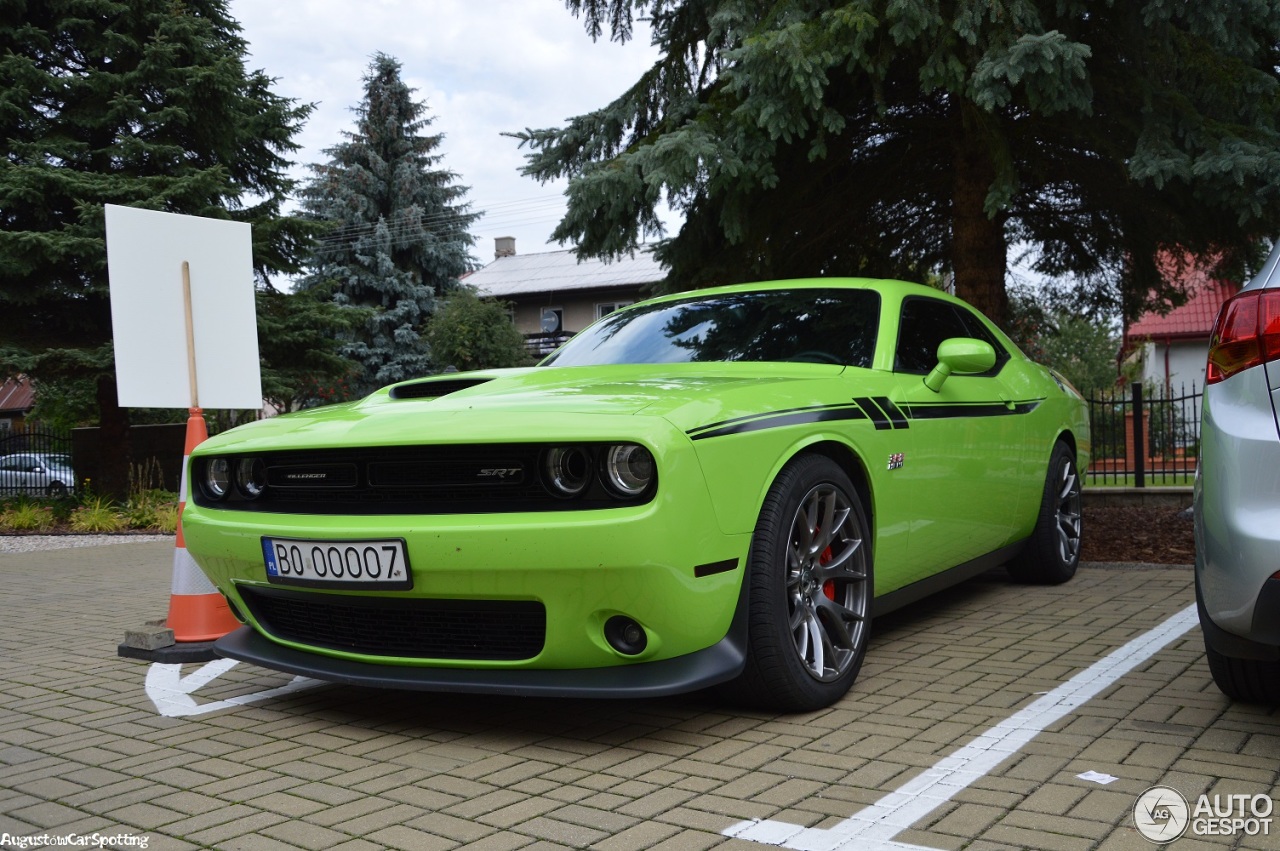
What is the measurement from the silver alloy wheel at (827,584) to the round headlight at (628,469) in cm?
63

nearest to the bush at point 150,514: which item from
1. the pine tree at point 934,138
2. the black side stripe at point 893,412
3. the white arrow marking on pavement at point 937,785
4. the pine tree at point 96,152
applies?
the pine tree at point 96,152

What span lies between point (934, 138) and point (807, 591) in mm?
6553

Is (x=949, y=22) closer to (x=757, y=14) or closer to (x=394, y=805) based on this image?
(x=757, y=14)

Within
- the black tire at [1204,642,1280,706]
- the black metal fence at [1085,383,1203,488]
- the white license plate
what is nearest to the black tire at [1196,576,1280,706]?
the black tire at [1204,642,1280,706]

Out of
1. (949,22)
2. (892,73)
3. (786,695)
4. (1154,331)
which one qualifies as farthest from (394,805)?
(1154,331)

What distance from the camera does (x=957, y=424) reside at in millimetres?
4688

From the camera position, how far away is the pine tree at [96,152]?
1470 cm

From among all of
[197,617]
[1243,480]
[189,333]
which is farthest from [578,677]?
[189,333]

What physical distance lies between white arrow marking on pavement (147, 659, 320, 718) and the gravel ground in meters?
7.83

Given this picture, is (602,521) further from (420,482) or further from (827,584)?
(827,584)

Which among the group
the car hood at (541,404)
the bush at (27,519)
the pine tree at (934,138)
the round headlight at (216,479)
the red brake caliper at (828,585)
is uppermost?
the pine tree at (934,138)

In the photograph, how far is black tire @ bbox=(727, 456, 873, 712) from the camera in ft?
11.0

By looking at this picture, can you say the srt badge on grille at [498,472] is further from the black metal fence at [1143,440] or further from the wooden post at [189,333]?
the black metal fence at [1143,440]

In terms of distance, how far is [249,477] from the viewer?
12.5 feet
